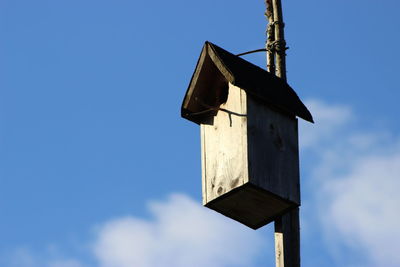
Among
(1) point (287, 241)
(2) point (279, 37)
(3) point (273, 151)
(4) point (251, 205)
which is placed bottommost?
(1) point (287, 241)

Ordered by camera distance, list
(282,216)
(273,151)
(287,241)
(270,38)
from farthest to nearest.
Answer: (270,38), (273,151), (282,216), (287,241)

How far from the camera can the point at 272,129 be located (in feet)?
27.7

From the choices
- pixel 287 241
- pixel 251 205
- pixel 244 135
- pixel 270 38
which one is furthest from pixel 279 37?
pixel 287 241

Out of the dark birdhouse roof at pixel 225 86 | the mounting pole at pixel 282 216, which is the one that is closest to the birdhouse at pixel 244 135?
the dark birdhouse roof at pixel 225 86

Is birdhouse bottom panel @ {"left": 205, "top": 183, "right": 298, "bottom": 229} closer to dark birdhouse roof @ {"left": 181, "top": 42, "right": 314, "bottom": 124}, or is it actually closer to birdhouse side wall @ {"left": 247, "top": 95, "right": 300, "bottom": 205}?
birdhouse side wall @ {"left": 247, "top": 95, "right": 300, "bottom": 205}

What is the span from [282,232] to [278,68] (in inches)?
54.1

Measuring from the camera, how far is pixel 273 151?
27.3 ft

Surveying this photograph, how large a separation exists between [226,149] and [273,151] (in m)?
0.34

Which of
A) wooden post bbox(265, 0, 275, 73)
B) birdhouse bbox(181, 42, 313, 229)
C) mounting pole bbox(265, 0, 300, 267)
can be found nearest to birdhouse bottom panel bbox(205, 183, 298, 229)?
birdhouse bbox(181, 42, 313, 229)

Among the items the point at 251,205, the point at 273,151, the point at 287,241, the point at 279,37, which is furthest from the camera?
the point at 279,37

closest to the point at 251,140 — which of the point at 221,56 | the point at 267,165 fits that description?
the point at 267,165

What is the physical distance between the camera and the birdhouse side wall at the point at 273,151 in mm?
8117

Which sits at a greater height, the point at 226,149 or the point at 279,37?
the point at 279,37

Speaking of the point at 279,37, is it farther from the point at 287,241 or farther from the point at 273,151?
the point at 287,241
